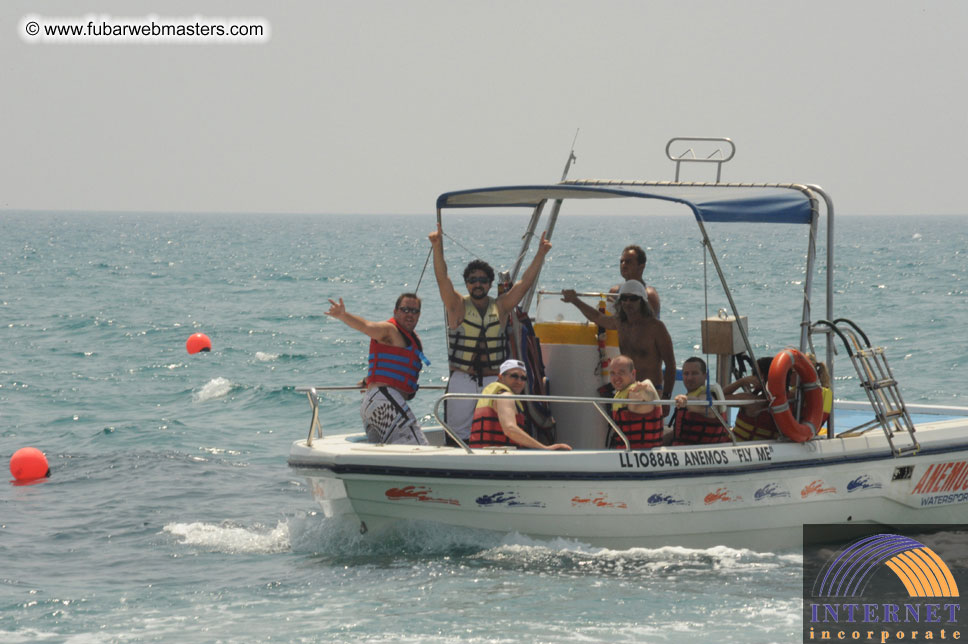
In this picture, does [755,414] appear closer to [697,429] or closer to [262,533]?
[697,429]

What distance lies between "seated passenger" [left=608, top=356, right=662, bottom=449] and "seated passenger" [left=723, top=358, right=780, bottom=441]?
0.72 m

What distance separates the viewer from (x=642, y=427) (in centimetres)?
821

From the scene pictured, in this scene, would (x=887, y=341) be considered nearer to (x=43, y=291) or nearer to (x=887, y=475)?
(x=887, y=475)

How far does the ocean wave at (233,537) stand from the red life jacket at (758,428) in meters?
3.36

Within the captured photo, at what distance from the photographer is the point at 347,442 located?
28.4ft

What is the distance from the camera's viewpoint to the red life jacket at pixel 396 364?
341 inches

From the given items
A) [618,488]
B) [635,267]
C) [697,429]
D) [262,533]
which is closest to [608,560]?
[618,488]

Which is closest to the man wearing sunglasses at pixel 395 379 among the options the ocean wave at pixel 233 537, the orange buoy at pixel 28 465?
the ocean wave at pixel 233 537

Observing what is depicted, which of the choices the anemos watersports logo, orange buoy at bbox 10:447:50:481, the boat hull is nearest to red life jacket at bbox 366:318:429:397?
the boat hull

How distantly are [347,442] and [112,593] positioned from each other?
182 centimetres

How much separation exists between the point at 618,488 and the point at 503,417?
34.3 inches

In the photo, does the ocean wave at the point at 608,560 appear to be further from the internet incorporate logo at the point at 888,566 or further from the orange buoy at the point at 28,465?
the orange buoy at the point at 28,465

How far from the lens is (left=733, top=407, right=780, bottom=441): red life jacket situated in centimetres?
859

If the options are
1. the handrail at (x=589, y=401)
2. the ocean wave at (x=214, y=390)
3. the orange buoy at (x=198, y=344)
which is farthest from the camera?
the orange buoy at (x=198, y=344)
